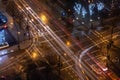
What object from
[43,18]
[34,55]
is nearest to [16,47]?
[34,55]

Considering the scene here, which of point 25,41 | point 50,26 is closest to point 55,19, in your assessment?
point 50,26

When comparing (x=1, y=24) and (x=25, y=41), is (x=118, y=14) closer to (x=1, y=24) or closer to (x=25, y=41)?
(x=25, y=41)

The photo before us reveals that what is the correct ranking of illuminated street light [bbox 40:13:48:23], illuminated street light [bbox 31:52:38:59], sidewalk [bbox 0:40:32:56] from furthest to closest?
illuminated street light [bbox 40:13:48:23] → sidewalk [bbox 0:40:32:56] → illuminated street light [bbox 31:52:38:59]

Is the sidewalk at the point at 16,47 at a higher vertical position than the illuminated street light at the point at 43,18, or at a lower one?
lower

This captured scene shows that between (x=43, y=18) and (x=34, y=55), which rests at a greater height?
(x=43, y=18)

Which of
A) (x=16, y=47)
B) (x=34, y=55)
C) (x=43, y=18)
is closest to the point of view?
(x=34, y=55)

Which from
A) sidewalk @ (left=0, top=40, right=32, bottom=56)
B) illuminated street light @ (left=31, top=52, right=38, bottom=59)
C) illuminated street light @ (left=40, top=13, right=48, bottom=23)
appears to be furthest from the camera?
illuminated street light @ (left=40, top=13, right=48, bottom=23)

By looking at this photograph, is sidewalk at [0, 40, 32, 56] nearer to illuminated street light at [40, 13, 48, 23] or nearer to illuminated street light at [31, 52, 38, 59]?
illuminated street light at [31, 52, 38, 59]

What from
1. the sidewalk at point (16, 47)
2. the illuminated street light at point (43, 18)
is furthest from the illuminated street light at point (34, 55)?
the illuminated street light at point (43, 18)

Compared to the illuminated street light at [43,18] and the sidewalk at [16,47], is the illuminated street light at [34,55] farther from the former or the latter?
the illuminated street light at [43,18]

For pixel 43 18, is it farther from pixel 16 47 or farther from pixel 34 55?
pixel 34 55

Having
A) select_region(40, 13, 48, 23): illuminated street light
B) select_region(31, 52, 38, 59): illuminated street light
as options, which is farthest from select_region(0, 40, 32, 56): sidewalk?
select_region(40, 13, 48, 23): illuminated street light
